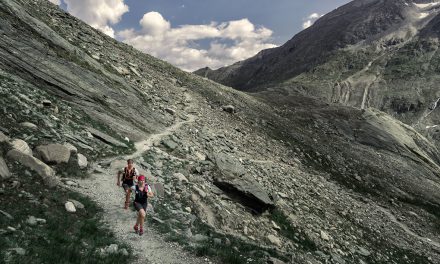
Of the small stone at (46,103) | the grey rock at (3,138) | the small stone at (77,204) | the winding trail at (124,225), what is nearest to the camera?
the winding trail at (124,225)

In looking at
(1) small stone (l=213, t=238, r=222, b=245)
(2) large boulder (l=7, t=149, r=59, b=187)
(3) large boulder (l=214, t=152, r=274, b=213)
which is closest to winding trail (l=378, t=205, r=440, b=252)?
(3) large boulder (l=214, t=152, r=274, b=213)

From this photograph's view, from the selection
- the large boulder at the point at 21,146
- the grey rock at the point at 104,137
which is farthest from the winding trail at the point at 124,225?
the grey rock at the point at 104,137

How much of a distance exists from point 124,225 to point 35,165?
493 centimetres

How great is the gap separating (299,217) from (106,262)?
19788 millimetres

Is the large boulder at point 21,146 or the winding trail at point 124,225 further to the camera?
the large boulder at point 21,146

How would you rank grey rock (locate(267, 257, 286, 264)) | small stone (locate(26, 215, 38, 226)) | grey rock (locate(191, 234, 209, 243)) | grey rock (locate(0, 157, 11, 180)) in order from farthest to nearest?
grey rock (locate(191, 234, 209, 243)), grey rock (locate(267, 257, 286, 264)), grey rock (locate(0, 157, 11, 180)), small stone (locate(26, 215, 38, 226))

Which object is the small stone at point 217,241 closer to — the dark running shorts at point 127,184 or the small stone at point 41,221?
the dark running shorts at point 127,184

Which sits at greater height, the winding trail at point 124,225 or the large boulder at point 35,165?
the large boulder at point 35,165

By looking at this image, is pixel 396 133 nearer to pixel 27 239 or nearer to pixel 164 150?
pixel 164 150

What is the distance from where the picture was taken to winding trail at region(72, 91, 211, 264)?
44.8 ft

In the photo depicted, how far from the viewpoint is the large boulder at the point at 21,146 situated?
1678 cm

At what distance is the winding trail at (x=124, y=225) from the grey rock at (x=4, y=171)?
3484 mm

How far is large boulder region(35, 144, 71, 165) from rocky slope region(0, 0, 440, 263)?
0.26 ft

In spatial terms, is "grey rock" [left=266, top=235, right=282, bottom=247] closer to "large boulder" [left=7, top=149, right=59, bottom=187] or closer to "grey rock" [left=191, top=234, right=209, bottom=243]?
"grey rock" [left=191, top=234, right=209, bottom=243]
